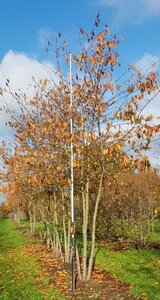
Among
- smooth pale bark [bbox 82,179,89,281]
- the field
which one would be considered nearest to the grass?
the field

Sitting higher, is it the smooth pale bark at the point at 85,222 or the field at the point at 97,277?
the smooth pale bark at the point at 85,222

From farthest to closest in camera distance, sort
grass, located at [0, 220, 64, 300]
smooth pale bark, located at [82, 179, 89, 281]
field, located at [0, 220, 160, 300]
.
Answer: smooth pale bark, located at [82, 179, 89, 281] → grass, located at [0, 220, 64, 300] → field, located at [0, 220, 160, 300]

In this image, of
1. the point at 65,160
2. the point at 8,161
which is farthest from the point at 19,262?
the point at 65,160

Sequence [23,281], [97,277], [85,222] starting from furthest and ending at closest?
1. [23,281]
2. [97,277]
3. [85,222]

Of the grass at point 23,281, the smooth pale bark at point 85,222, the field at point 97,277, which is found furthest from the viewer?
the smooth pale bark at point 85,222

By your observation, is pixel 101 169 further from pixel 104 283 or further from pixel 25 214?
pixel 25 214

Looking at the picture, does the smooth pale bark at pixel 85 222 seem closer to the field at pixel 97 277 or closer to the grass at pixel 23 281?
the field at pixel 97 277

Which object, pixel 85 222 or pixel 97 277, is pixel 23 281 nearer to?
pixel 97 277

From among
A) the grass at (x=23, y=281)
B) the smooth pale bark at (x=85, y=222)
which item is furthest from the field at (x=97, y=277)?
the smooth pale bark at (x=85, y=222)

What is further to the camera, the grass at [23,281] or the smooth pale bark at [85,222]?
the smooth pale bark at [85,222]

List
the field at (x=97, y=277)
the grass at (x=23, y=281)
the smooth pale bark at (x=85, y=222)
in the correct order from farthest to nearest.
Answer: the smooth pale bark at (x=85, y=222)
the grass at (x=23, y=281)
the field at (x=97, y=277)

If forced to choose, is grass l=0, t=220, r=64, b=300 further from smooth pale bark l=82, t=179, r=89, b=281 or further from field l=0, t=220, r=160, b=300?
smooth pale bark l=82, t=179, r=89, b=281

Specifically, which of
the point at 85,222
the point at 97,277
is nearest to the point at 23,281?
the point at 97,277

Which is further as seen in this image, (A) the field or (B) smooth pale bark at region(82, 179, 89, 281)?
(B) smooth pale bark at region(82, 179, 89, 281)
